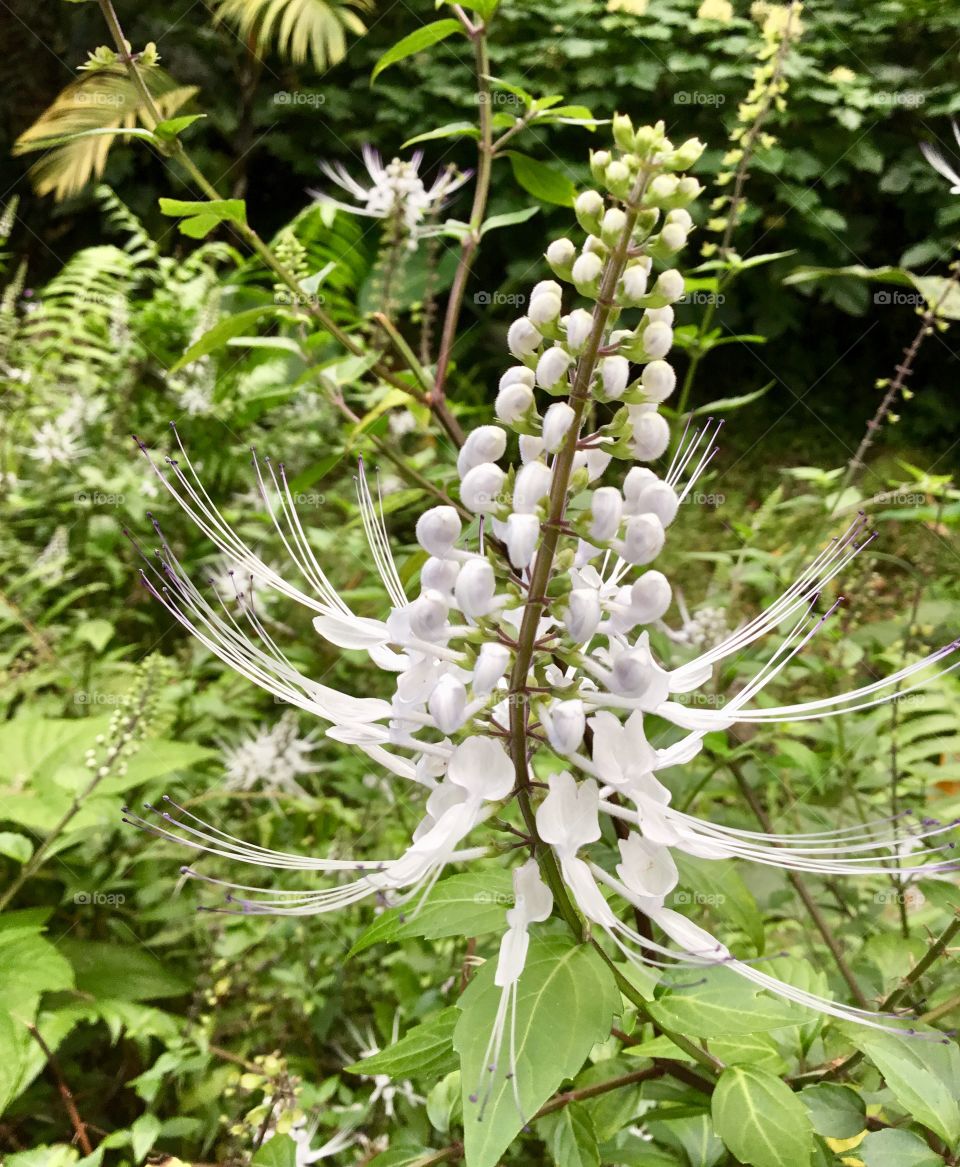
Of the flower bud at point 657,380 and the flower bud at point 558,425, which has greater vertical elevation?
the flower bud at point 657,380

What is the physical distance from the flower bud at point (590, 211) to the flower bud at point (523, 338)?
123 millimetres

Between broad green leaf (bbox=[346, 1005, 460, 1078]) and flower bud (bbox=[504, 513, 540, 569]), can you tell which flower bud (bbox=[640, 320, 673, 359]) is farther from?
broad green leaf (bbox=[346, 1005, 460, 1078])

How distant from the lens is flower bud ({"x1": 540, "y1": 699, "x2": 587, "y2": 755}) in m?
0.92

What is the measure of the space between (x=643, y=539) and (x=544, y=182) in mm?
1198

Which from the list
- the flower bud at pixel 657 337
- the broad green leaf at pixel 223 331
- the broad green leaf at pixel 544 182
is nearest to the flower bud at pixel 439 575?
the flower bud at pixel 657 337

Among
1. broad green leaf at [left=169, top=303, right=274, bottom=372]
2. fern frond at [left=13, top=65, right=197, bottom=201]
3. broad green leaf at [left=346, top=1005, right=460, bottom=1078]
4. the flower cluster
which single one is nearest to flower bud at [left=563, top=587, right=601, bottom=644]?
the flower cluster

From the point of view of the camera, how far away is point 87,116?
3.86 m

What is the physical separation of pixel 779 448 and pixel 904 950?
5.89 m

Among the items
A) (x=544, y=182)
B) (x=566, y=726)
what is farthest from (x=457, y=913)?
(x=544, y=182)

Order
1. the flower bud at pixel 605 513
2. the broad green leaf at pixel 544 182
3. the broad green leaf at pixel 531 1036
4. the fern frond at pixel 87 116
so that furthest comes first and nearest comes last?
the fern frond at pixel 87 116 < the broad green leaf at pixel 544 182 < the flower bud at pixel 605 513 < the broad green leaf at pixel 531 1036

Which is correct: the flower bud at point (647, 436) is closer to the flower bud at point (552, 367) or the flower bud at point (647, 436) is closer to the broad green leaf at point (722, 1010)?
the flower bud at point (552, 367)

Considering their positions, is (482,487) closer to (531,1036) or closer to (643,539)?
(643,539)

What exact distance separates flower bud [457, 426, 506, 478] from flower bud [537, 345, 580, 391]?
3.6 inches

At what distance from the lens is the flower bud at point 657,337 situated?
0.92 meters
